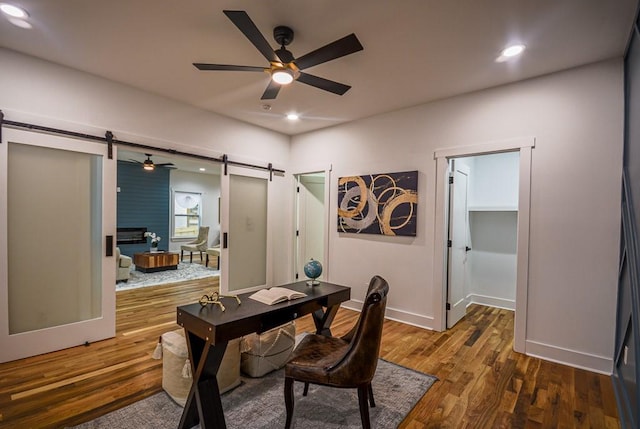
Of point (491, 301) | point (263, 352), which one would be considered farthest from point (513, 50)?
point (491, 301)

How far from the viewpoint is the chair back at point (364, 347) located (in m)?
1.68

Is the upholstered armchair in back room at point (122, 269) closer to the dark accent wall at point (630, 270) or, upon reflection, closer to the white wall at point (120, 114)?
the white wall at point (120, 114)

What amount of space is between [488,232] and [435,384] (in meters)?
3.03

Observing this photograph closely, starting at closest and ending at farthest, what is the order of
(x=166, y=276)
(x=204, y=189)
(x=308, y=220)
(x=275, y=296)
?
(x=275, y=296) → (x=308, y=220) → (x=166, y=276) → (x=204, y=189)

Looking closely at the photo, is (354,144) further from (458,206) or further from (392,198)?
(458,206)

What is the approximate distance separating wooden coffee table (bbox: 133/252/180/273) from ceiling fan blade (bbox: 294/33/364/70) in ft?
19.8

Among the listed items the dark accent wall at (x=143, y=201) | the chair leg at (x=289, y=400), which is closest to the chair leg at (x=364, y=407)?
the chair leg at (x=289, y=400)

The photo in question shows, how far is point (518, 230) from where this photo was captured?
3076 mm

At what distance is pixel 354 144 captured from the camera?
4.46 metres

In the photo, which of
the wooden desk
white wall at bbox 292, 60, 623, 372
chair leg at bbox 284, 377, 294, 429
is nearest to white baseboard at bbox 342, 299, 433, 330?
white wall at bbox 292, 60, 623, 372


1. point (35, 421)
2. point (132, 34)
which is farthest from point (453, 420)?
point (132, 34)

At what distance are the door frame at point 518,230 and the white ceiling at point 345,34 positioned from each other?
677 millimetres

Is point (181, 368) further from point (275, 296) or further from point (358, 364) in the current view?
point (358, 364)

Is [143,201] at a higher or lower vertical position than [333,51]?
lower
